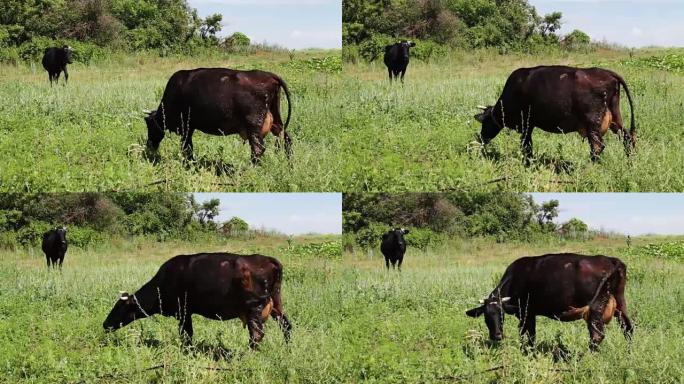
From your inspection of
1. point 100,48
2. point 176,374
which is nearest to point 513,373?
point 176,374

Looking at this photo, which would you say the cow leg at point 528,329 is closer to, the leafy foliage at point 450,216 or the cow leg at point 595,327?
the cow leg at point 595,327

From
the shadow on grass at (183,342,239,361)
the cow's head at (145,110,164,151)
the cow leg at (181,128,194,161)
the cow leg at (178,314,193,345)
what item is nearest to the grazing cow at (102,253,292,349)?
the cow leg at (178,314,193,345)

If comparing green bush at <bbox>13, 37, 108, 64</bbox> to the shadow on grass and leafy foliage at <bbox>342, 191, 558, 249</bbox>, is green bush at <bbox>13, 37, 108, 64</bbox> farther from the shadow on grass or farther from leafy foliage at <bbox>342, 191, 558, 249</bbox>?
the shadow on grass

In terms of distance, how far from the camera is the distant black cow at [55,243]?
1725 cm

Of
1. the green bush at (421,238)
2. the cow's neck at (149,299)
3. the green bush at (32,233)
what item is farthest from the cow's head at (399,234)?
the green bush at (32,233)

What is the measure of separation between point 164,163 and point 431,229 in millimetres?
6174

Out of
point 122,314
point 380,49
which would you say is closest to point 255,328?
point 122,314

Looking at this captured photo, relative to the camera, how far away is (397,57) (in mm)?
18516

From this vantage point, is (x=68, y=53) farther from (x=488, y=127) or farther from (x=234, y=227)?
(x=488, y=127)

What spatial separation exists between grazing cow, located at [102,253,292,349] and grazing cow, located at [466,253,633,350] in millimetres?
2627

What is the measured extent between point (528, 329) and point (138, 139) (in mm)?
6329

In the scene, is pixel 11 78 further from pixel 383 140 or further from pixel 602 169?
pixel 602 169

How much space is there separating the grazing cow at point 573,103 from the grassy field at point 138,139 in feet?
9.03

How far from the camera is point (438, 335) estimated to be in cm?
1180
